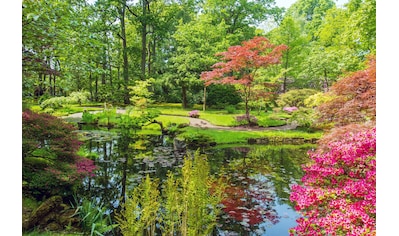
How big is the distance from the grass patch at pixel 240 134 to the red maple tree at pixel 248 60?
1075 mm

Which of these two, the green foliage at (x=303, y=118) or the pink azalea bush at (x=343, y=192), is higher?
the green foliage at (x=303, y=118)

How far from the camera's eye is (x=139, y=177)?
11.7ft

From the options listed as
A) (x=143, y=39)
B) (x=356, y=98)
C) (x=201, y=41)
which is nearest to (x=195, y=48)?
(x=201, y=41)

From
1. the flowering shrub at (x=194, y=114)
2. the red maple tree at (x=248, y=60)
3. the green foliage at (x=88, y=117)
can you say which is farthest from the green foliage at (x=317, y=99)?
the green foliage at (x=88, y=117)

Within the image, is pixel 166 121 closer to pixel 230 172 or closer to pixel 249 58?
pixel 249 58

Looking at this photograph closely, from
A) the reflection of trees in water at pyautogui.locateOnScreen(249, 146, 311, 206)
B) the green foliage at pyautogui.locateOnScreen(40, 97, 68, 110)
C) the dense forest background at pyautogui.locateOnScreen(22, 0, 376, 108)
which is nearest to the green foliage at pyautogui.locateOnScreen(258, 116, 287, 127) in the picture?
Result: the dense forest background at pyautogui.locateOnScreen(22, 0, 376, 108)

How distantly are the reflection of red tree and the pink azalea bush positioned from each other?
28.4 inches

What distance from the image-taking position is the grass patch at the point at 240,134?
628 cm

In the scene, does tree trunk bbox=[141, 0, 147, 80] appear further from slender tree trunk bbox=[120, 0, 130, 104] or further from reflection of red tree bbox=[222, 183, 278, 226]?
reflection of red tree bbox=[222, 183, 278, 226]

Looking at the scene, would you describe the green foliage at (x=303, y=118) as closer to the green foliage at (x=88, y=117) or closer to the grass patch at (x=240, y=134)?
the grass patch at (x=240, y=134)
